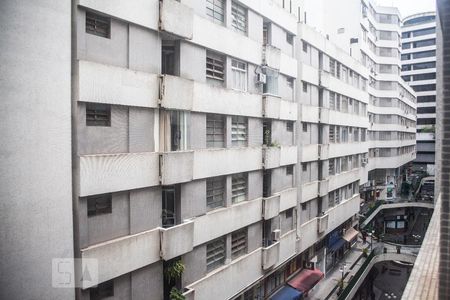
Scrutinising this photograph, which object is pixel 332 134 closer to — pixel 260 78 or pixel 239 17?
pixel 260 78

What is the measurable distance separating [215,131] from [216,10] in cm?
585

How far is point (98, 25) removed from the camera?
1091 cm

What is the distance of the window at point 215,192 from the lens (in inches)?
627

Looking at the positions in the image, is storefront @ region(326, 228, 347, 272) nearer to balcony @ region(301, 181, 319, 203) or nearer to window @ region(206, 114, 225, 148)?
balcony @ region(301, 181, 319, 203)

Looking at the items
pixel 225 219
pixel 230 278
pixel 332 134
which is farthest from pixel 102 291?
pixel 332 134

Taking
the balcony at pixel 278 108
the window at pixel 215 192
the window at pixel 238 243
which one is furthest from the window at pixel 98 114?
the balcony at pixel 278 108

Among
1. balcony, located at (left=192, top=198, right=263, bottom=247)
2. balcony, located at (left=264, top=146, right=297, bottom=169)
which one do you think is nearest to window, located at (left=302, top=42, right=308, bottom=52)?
balcony, located at (left=264, top=146, right=297, bottom=169)

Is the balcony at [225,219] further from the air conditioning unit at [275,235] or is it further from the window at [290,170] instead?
the window at [290,170]

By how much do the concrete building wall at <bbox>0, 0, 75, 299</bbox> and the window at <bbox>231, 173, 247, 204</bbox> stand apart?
905cm

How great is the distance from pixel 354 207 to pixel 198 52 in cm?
2865

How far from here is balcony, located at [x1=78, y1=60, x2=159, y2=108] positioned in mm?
10203

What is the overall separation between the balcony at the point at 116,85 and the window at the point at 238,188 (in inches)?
272

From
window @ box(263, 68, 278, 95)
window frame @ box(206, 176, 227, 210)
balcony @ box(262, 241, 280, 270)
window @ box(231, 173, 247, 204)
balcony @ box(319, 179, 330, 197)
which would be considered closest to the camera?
window frame @ box(206, 176, 227, 210)

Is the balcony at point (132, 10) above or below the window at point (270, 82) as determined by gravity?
above
